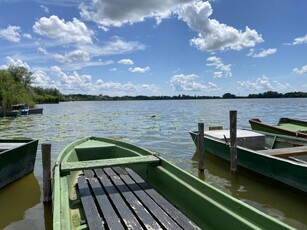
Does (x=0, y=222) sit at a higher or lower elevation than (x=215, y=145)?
lower

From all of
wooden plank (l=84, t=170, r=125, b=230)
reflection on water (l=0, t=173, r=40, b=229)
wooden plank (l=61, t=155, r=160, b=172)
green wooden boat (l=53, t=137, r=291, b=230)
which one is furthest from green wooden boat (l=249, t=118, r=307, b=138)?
reflection on water (l=0, t=173, r=40, b=229)

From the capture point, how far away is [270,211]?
7355 mm

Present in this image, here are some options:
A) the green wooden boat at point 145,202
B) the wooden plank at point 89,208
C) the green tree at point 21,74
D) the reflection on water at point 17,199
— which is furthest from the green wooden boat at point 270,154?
the green tree at point 21,74

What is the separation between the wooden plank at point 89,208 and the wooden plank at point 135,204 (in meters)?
0.59

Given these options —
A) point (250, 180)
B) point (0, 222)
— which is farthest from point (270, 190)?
point (0, 222)

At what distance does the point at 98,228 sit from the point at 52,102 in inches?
4664

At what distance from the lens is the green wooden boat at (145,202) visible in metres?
3.91

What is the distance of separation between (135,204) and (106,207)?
0.48 meters

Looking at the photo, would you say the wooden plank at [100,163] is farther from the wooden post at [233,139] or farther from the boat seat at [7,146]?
the boat seat at [7,146]

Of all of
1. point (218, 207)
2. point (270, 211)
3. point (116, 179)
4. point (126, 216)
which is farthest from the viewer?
point (270, 211)

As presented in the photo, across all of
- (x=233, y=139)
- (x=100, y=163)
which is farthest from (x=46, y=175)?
(x=233, y=139)

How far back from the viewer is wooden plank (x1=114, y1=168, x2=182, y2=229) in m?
4.28

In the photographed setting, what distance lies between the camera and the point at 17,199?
841 centimetres

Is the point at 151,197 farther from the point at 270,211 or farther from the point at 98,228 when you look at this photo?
the point at 270,211
